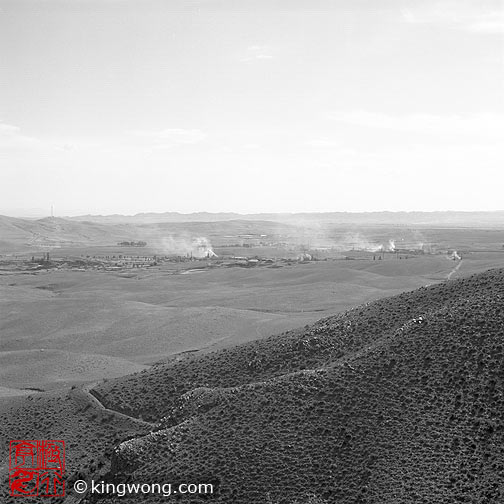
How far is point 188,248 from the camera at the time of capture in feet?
539

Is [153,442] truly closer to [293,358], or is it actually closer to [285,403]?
[285,403]

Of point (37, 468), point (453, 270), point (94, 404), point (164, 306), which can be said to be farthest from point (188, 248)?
point (37, 468)

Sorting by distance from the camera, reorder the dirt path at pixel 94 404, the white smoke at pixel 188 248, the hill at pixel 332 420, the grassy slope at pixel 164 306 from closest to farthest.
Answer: the hill at pixel 332 420 < the dirt path at pixel 94 404 < the grassy slope at pixel 164 306 < the white smoke at pixel 188 248

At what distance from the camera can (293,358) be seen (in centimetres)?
2950

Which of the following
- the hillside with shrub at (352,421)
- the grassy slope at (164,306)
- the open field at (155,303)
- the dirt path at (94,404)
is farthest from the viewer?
the grassy slope at (164,306)

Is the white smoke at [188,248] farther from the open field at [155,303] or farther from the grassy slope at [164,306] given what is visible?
the grassy slope at [164,306]

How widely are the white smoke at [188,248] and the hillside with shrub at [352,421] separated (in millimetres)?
109830

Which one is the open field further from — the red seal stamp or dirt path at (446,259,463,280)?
the red seal stamp

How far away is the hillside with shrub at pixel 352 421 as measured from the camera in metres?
18.4

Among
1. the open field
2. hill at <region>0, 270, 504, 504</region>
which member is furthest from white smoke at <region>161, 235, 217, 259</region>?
hill at <region>0, 270, 504, 504</region>

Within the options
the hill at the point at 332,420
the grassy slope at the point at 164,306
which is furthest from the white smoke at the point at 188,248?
the hill at the point at 332,420

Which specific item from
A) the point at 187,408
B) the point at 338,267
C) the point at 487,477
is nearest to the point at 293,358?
the point at 187,408

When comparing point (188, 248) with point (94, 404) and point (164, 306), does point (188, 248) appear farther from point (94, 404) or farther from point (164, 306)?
point (94, 404)

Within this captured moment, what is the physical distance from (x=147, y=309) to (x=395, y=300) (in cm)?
3626
